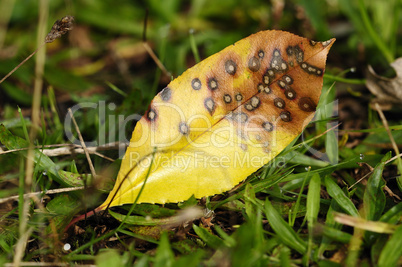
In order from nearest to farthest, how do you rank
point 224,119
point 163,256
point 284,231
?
point 163,256 < point 284,231 < point 224,119

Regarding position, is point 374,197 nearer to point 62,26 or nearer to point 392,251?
point 392,251

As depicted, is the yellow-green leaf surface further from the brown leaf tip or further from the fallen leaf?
the brown leaf tip

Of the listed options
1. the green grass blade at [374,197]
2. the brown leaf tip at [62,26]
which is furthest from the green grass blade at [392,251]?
the brown leaf tip at [62,26]

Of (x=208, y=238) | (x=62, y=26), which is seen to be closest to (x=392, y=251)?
(x=208, y=238)

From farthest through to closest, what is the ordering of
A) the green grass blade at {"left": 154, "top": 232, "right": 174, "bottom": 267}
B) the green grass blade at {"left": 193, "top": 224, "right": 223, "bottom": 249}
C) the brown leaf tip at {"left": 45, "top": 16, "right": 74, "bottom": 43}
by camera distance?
the brown leaf tip at {"left": 45, "top": 16, "right": 74, "bottom": 43} → the green grass blade at {"left": 193, "top": 224, "right": 223, "bottom": 249} → the green grass blade at {"left": 154, "top": 232, "right": 174, "bottom": 267}

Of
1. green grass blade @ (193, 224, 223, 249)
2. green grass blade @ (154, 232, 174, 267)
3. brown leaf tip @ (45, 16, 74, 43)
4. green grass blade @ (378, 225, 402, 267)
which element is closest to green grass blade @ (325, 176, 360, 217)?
green grass blade @ (378, 225, 402, 267)

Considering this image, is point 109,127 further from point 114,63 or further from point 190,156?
point 114,63

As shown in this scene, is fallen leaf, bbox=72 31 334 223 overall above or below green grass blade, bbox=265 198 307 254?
above

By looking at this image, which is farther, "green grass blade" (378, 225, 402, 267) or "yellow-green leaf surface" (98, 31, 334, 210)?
"yellow-green leaf surface" (98, 31, 334, 210)
